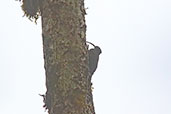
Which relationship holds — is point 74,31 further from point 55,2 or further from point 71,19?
point 55,2

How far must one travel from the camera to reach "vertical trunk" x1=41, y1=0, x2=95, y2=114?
3.17 meters

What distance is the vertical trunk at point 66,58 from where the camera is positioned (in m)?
3.17

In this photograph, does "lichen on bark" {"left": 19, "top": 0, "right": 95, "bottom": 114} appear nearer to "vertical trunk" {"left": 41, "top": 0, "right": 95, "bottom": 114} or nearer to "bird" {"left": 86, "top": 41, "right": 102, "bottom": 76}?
"vertical trunk" {"left": 41, "top": 0, "right": 95, "bottom": 114}

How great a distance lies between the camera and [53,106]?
126 inches

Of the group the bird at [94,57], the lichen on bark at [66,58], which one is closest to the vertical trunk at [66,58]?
the lichen on bark at [66,58]

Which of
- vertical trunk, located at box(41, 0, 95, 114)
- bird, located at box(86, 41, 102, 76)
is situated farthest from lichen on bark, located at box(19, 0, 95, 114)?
bird, located at box(86, 41, 102, 76)

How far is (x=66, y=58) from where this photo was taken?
129 inches

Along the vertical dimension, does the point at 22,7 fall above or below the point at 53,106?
above

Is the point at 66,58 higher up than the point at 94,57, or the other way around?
the point at 94,57

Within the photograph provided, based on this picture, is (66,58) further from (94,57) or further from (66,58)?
(94,57)

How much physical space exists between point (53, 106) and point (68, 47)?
0.50 meters

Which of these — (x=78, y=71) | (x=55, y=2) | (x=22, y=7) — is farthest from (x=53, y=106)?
(x=22, y=7)

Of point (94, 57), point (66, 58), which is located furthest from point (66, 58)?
point (94, 57)

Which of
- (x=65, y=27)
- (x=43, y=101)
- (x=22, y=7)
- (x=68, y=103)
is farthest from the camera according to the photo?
(x=22, y=7)
